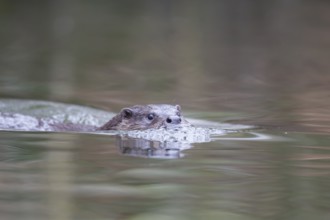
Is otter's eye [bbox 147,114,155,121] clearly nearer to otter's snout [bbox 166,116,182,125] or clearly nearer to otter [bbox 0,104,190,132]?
otter [bbox 0,104,190,132]

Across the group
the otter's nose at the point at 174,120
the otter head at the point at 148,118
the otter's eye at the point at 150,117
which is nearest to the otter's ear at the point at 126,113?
the otter head at the point at 148,118

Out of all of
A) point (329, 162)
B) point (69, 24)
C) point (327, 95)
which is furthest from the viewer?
point (69, 24)

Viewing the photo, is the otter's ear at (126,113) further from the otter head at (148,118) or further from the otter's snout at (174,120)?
the otter's snout at (174,120)

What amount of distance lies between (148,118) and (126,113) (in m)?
0.27

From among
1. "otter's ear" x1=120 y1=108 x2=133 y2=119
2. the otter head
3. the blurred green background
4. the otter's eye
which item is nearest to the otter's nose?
the otter head

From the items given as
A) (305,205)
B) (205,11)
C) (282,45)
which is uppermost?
(205,11)

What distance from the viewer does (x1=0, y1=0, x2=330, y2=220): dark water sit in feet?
13.6

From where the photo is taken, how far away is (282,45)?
17.0 meters

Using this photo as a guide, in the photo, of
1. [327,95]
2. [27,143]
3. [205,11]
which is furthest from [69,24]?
[27,143]

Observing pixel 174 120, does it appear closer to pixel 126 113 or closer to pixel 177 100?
pixel 126 113

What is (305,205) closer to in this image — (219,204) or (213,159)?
(219,204)

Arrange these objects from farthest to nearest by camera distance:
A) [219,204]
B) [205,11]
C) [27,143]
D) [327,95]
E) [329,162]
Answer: [205,11] → [327,95] → [27,143] → [329,162] → [219,204]

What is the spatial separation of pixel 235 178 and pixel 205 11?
20.4 metres

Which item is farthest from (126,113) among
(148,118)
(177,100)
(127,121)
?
(177,100)
